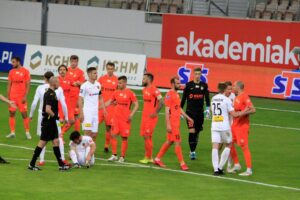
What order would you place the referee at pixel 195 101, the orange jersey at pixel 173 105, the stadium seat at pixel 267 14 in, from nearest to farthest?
1. the orange jersey at pixel 173 105
2. the referee at pixel 195 101
3. the stadium seat at pixel 267 14

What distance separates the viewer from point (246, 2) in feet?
147

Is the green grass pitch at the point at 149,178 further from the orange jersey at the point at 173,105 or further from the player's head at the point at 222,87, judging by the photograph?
the player's head at the point at 222,87

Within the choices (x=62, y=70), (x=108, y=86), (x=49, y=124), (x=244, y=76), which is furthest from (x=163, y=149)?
(x=244, y=76)

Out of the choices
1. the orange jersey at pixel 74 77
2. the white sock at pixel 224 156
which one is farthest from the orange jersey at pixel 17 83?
the white sock at pixel 224 156

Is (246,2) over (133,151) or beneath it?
over

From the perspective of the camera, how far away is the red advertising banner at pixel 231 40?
4006 cm

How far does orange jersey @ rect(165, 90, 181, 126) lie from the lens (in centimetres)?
2056

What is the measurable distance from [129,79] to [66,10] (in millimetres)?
11582

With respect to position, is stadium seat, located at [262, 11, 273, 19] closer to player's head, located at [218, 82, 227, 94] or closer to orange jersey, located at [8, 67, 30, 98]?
orange jersey, located at [8, 67, 30, 98]

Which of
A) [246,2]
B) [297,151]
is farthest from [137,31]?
[297,151]

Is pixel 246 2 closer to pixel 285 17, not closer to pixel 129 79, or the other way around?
pixel 285 17

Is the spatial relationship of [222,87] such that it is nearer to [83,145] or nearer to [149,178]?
[149,178]

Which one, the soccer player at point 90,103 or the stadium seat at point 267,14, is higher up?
the stadium seat at point 267,14

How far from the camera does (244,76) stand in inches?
1469
